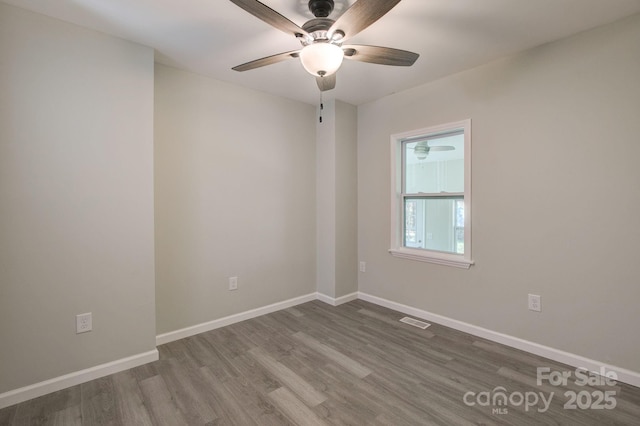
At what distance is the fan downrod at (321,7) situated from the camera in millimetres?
1733

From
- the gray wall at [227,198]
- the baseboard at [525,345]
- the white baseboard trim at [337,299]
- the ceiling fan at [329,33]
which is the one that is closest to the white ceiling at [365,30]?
the ceiling fan at [329,33]

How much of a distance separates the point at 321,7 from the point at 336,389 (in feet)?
8.00

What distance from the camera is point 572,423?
168 centimetres

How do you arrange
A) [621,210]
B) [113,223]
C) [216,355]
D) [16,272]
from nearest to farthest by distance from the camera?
[16,272], [621,210], [113,223], [216,355]

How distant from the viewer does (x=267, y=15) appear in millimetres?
1488

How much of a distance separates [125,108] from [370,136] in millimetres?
2550

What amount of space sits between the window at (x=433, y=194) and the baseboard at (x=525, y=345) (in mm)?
582

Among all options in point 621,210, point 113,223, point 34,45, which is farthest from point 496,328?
point 34,45

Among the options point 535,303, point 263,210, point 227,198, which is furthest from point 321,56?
point 535,303

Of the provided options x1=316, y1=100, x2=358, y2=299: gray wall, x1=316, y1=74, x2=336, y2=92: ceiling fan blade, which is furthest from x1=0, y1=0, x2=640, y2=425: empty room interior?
x1=316, y1=100, x2=358, y2=299: gray wall

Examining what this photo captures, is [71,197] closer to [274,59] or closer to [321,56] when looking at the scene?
[274,59]

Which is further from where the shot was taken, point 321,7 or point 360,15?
point 321,7

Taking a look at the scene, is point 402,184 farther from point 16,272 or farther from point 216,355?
point 16,272

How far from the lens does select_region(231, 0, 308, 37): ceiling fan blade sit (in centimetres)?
138
